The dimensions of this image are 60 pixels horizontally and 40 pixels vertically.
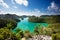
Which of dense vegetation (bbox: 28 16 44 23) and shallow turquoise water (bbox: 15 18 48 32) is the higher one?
dense vegetation (bbox: 28 16 44 23)

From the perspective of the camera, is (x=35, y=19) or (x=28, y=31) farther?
(x=35, y=19)

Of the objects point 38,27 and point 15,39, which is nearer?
point 15,39

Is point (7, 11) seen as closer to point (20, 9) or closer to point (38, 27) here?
point (20, 9)

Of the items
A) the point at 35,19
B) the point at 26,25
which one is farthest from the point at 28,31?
the point at 35,19

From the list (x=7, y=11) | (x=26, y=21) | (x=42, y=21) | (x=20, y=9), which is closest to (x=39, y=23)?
(x=42, y=21)

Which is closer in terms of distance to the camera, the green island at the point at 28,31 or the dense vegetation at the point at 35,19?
the green island at the point at 28,31

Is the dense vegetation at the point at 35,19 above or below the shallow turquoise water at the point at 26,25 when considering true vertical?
above

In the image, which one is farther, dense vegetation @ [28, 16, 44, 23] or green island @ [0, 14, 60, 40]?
dense vegetation @ [28, 16, 44, 23]

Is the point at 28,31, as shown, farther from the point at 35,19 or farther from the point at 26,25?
the point at 35,19
